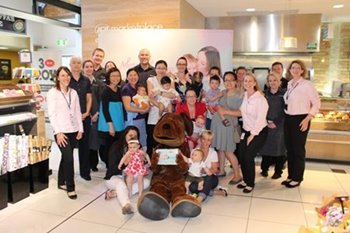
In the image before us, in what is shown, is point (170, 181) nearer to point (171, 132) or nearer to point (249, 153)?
point (171, 132)

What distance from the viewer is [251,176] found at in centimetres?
354

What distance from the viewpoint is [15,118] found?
3424 mm

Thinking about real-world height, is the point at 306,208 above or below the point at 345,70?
below

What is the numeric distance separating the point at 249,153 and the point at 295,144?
2.02 ft

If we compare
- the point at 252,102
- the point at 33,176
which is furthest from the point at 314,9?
the point at 33,176

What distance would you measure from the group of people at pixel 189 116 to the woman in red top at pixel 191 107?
1 cm

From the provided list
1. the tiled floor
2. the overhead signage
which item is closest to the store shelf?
the tiled floor

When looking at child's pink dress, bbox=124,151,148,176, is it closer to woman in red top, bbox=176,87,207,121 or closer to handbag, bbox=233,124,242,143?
woman in red top, bbox=176,87,207,121

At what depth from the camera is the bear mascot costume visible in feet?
9.19

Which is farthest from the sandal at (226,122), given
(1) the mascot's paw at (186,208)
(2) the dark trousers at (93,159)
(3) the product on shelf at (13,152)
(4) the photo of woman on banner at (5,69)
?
(4) the photo of woman on banner at (5,69)

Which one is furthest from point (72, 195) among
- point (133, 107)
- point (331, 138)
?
point (331, 138)

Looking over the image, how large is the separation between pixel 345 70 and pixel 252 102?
5169 mm

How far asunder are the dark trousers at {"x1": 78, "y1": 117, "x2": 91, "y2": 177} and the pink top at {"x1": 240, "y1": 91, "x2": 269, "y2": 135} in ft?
6.31

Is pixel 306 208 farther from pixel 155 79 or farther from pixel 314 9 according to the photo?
pixel 314 9
